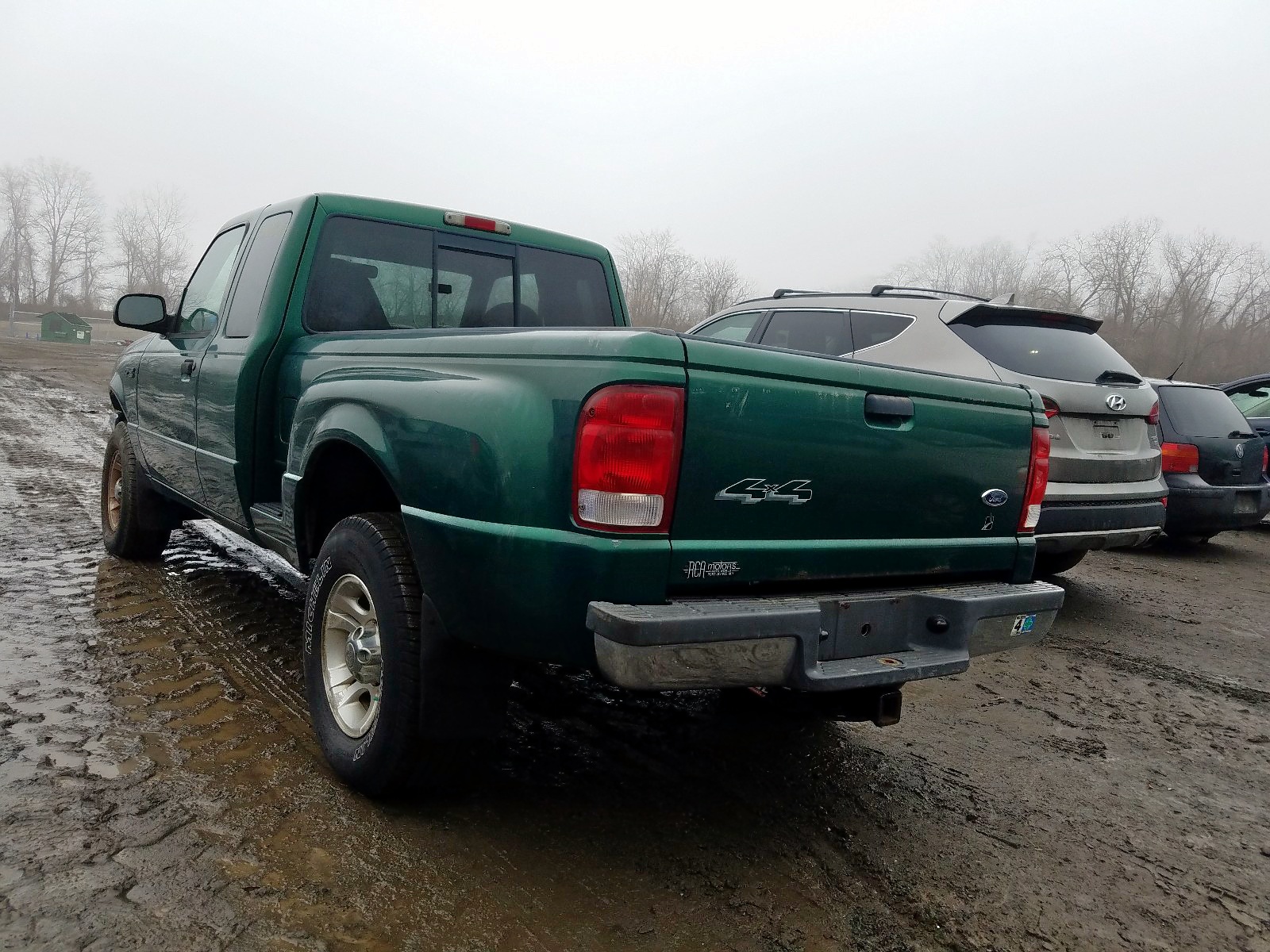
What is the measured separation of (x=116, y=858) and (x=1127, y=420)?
5.60 m

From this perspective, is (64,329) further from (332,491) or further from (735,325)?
(332,491)

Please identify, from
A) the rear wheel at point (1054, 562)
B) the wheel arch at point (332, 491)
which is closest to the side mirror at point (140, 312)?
the wheel arch at point (332, 491)

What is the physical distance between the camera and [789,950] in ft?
7.34

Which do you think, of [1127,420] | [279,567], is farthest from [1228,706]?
[279,567]

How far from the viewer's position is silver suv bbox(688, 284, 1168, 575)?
523 centimetres

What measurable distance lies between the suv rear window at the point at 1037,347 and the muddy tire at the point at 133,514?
192 inches

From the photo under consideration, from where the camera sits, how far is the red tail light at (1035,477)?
309 centimetres

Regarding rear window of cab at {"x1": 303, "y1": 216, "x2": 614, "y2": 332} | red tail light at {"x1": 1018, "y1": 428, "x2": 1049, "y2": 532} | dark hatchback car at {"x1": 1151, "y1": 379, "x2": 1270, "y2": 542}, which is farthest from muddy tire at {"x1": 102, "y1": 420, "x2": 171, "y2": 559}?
dark hatchback car at {"x1": 1151, "y1": 379, "x2": 1270, "y2": 542}

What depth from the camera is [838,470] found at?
2.56 meters

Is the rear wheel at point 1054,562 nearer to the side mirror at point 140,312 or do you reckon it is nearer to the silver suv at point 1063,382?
the silver suv at point 1063,382

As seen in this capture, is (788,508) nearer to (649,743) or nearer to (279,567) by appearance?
(649,743)

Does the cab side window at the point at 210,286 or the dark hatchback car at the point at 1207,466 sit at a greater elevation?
the cab side window at the point at 210,286

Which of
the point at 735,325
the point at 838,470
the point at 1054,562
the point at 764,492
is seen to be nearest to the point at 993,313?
the point at 1054,562

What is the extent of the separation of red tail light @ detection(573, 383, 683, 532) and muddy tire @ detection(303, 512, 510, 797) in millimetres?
629
